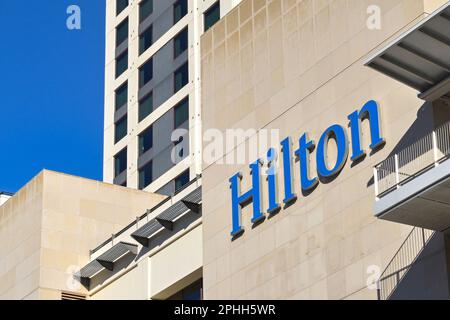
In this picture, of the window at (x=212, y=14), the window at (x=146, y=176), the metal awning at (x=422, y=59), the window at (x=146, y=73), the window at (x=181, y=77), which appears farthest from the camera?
the window at (x=146, y=73)

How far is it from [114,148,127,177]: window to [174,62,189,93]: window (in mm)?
5949

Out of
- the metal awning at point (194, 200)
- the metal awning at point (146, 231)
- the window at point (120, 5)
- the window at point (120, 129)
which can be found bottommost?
the metal awning at point (146, 231)

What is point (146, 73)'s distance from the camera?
76688 mm

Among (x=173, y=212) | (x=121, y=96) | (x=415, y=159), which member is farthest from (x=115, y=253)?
(x=121, y=96)

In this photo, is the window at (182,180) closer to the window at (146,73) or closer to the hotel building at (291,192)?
the window at (146,73)

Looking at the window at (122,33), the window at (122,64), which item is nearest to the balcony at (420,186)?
the window at (122,64)

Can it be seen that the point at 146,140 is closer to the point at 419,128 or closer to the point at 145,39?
the point at 145,39

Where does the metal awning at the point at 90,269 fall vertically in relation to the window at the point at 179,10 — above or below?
below

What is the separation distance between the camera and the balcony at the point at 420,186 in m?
31.8

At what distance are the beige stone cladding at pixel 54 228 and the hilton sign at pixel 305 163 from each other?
12.9 m

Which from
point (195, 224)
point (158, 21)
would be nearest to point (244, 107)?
point (195, 224)

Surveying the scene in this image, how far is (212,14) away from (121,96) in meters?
10.1

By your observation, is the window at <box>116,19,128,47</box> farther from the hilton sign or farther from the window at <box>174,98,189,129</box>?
the hilton sign
